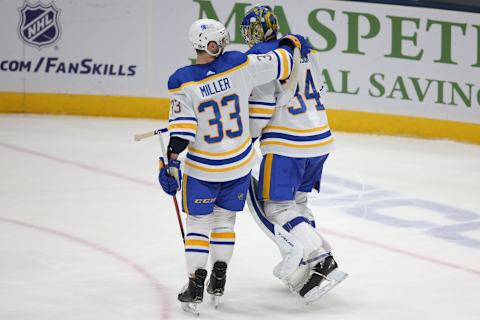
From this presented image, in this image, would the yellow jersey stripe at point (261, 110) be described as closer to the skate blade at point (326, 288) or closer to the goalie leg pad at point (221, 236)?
the goalie leg pad at point (221, 236)

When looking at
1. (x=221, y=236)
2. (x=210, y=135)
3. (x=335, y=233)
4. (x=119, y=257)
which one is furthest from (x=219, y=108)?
(x=335, y=233)

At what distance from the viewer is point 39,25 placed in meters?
8.78

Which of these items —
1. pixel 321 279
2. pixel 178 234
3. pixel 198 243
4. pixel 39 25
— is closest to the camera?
pixel 198 243

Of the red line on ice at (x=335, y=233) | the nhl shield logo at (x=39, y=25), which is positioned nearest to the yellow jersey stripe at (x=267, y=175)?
the red line on ice at (x=335, y=233)

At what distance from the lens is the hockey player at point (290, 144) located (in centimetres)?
459

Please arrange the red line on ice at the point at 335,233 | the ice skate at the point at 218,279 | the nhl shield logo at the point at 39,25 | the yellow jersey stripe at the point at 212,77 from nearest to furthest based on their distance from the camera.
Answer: the yellow jersey stripe at the point at 212,77, the ice skate at the point at 218,279, the red line on ice at the point at 335,233, the nhl shield logo at the point at 39,25

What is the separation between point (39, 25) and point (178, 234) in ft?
11.8

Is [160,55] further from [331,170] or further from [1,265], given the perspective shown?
[1,265]

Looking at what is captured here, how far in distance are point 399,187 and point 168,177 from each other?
2896 mm

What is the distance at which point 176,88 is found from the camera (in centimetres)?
432

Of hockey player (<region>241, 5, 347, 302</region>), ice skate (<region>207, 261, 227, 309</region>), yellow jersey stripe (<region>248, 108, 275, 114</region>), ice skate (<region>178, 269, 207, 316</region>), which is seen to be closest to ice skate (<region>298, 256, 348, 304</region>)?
hockey player (<region>241, 5, 347, 302</region>)

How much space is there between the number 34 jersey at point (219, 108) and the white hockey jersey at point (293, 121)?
0.10m

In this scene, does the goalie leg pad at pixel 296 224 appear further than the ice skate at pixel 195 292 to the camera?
Yes

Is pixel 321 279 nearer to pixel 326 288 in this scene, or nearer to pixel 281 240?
pixel 326 288
